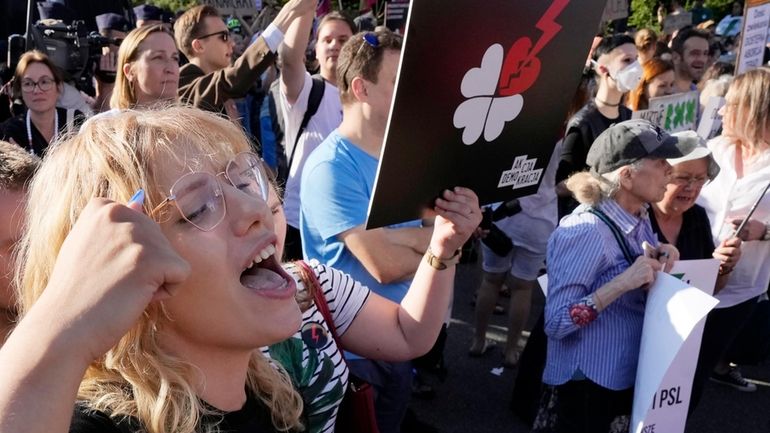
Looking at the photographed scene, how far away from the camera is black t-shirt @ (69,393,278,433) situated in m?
1.16

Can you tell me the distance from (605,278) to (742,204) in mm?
1352

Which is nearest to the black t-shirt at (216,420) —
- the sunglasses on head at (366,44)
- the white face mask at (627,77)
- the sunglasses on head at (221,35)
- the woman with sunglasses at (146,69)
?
the sunglasses on head at (366,44)

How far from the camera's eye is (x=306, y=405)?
163 cm

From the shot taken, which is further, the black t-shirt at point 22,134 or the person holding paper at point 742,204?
the black t-shirt at point 22,134

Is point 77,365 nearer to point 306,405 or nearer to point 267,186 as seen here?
point 267,186

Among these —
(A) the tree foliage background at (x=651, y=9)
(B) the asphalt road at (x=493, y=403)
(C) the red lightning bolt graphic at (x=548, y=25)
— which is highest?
(A) the tree foliage background at (x=651, y=9)

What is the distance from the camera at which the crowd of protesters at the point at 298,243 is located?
3.35 feet

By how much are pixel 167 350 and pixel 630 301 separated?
1969mm

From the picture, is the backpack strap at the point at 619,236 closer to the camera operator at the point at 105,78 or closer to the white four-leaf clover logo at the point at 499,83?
the white four-leaf clover logo at the point at 499,83

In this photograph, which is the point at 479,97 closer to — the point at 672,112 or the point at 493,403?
the point at 493,403

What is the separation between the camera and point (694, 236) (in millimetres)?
3254

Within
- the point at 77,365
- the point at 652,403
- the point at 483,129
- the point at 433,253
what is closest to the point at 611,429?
the point at 652,403

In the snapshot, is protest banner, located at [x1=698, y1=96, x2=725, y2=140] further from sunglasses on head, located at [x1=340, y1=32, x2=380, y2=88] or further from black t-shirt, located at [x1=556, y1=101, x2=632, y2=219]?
sunglasses on head, located at [x1=340, y1=32, x2=380, y2=88]

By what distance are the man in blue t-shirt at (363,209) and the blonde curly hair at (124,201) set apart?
1.03 m
